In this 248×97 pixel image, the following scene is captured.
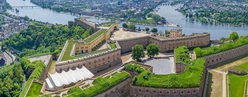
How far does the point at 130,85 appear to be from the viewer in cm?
3103

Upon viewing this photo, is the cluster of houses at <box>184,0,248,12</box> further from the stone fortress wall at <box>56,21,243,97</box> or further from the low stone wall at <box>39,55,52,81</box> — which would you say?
the low stone wall at <box>39,55,52,81</box>

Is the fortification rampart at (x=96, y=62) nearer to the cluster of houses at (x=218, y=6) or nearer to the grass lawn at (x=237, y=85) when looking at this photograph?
the grass lawn at (x=237, y=85)

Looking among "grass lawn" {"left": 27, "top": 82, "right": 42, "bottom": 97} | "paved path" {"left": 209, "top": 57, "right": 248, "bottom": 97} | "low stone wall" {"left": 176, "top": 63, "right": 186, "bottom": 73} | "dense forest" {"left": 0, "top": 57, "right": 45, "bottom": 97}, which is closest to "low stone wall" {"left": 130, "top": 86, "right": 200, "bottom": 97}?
"paved path" {"left": 209, "top": 57, "right": 248, "bottom": 97}

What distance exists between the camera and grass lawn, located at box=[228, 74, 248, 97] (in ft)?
103

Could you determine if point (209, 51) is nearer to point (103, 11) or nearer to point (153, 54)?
point (153, 54)

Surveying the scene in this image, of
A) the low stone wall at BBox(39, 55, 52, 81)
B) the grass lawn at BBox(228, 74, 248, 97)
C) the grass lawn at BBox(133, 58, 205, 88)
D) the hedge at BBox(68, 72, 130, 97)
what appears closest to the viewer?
the hedge at BBox(68, 72, 130, 97)

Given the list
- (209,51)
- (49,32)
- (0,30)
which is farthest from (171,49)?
(0,30)

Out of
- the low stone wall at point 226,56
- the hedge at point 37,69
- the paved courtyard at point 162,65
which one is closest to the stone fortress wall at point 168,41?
the paved courtyard at point 162,65

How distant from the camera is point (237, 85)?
33.2 m

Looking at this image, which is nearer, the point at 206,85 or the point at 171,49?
the point at 206,85

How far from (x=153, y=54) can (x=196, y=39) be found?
9048 millimetres

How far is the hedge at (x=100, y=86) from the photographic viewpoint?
27341 millimetres

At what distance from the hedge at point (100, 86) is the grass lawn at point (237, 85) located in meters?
11.3

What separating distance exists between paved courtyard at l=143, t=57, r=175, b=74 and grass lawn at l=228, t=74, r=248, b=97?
6859 millimetres
